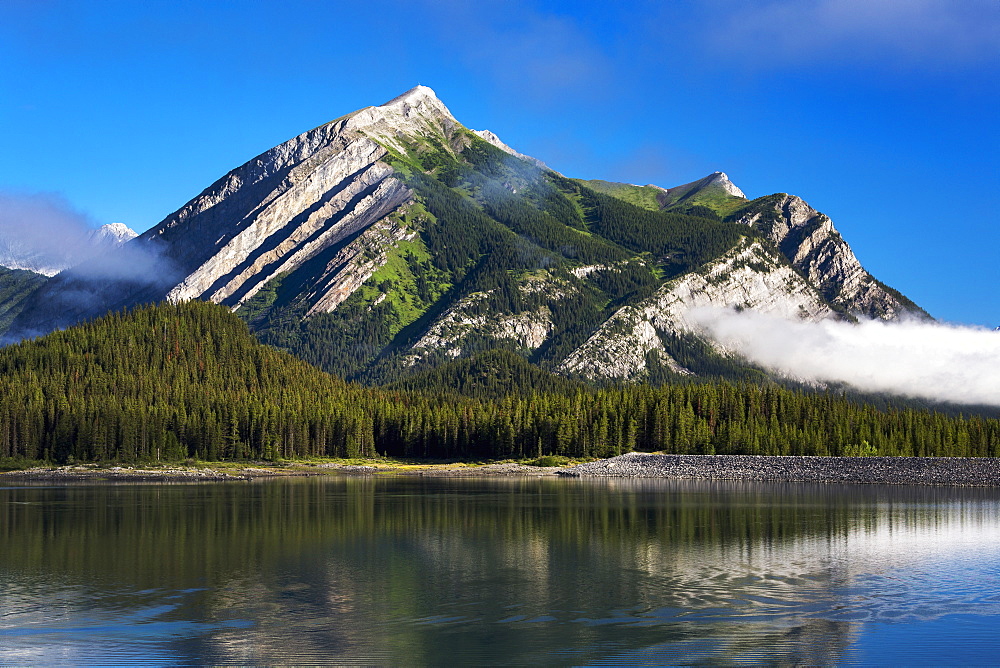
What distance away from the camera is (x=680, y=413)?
195m

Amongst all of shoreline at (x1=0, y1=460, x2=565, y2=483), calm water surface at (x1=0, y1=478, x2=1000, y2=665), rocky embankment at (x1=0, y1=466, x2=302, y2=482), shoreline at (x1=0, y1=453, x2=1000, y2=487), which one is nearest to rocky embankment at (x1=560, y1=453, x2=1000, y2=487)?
shoreline at (x1=0, y1=453, x2=1000, y2=487)

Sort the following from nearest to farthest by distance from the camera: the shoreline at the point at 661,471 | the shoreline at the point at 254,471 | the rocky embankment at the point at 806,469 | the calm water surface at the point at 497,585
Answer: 1. the calm water surface at the point at 497,585
2. the rocky embankment at the point at 806,469
3. the shoreline at the point at 661,471
4. the shoreline at the point at 254,471

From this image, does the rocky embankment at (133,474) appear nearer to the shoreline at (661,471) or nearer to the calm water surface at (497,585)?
the shoreline at (661,471)

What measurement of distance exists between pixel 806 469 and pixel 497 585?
117 m

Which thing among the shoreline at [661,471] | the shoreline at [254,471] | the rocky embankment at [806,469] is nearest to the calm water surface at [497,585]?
the rocky embankment at [806,469]

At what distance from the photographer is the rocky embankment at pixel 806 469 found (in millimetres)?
143875

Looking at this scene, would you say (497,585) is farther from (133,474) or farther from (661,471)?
(661,471)

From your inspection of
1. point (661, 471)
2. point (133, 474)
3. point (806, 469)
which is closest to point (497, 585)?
point (806, 469)

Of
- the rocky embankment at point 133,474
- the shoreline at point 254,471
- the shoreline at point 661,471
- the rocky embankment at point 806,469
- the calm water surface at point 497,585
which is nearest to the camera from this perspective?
the calm water surface at point 497,585

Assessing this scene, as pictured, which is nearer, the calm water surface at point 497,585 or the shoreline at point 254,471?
the calm water surface at point 497,585

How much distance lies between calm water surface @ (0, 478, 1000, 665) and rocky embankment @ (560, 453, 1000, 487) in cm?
5397

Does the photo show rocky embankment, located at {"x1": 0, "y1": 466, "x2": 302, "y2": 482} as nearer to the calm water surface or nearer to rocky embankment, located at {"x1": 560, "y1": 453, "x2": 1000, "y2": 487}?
rocky embankment, located at {"x1": 560, "y1": 453, "x2": 1000, "y2": 487}

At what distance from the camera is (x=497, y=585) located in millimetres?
50375

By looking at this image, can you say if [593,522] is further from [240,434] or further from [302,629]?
[240,434]
